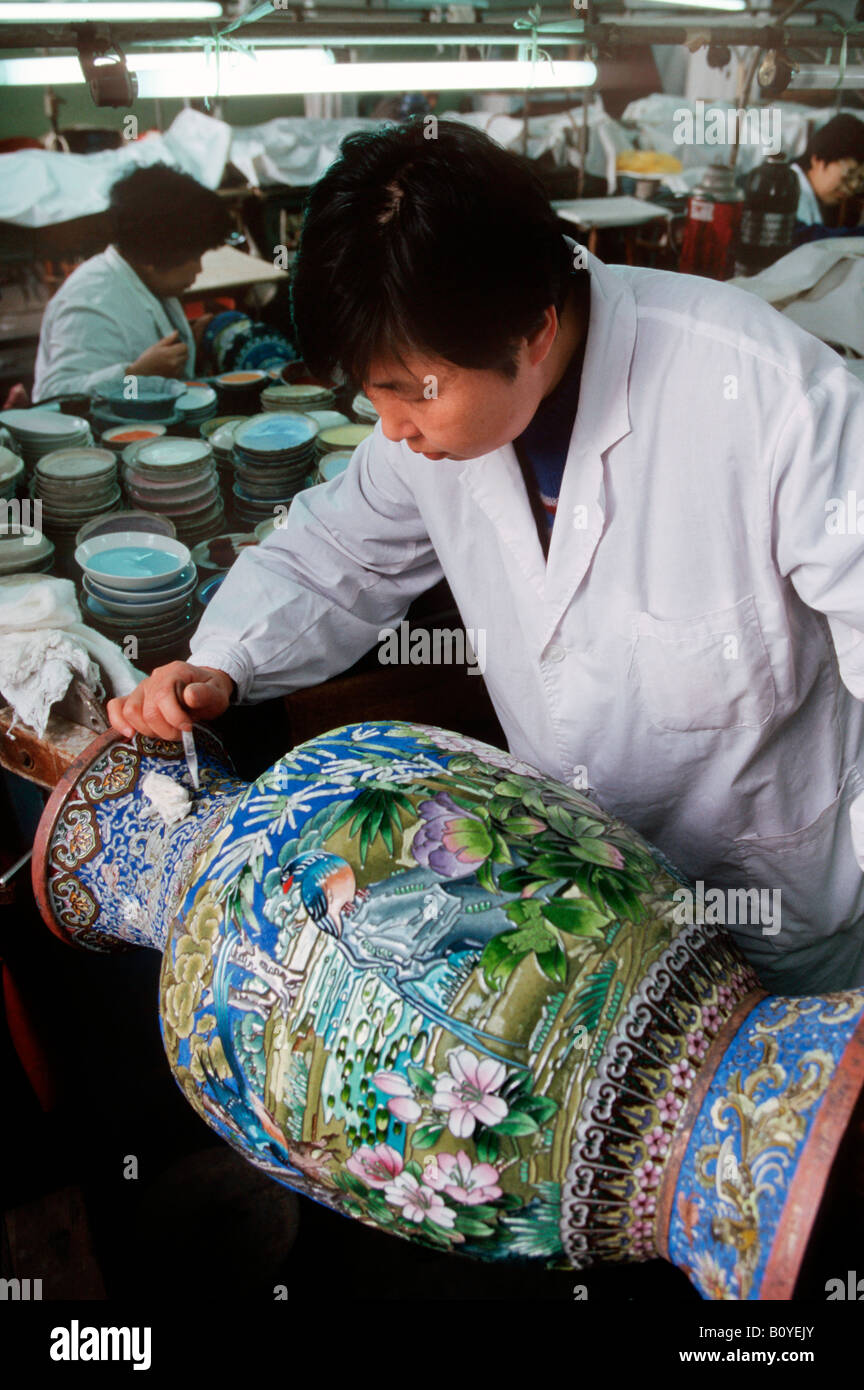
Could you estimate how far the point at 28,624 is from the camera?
6.47 ft

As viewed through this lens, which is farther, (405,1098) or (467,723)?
(467,723)

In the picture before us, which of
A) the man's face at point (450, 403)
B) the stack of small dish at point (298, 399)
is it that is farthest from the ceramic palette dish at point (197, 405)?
the man's face at point (450, 403)

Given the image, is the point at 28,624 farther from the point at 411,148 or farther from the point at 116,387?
the point at 116,387

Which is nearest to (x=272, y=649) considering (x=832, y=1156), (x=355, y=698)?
(x=355, y=698)

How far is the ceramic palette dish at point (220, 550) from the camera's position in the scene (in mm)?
2502

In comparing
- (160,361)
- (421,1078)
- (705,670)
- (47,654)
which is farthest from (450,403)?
(160,361)

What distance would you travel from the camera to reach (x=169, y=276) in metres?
4.38

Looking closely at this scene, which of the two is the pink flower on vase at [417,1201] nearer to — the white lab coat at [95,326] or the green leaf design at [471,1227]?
the green leaf design at [471,1227]

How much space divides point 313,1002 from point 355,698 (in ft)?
3.46

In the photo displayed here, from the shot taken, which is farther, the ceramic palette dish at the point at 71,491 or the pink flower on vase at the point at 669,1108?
the ceramic palette dish at the point at 71,491

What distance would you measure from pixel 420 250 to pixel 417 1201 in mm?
1043

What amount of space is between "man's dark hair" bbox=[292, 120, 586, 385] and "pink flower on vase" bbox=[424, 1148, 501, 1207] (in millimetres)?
909

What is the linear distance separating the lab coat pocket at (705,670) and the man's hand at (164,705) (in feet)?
2.25

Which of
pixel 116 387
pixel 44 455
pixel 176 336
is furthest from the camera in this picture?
pixel 176 336
